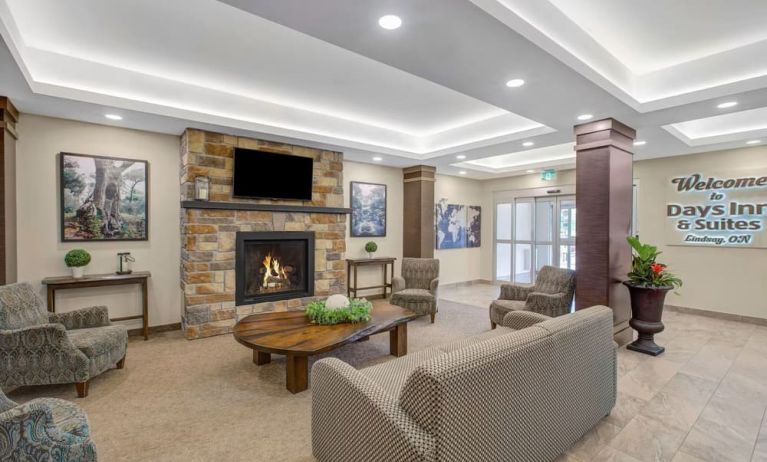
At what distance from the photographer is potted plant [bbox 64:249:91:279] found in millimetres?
3924

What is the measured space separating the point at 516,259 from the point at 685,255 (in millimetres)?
3084

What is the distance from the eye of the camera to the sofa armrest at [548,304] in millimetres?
4254

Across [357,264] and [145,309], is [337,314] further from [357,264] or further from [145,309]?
[357,264]

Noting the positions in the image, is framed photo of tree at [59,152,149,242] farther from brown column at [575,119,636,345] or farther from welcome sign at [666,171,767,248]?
welcome sign at [666,171,767,248]

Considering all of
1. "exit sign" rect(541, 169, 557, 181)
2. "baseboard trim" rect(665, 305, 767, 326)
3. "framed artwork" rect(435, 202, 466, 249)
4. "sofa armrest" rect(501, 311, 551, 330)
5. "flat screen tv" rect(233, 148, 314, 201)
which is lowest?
"baseboard trim" rect(665, 305, 767, 326)

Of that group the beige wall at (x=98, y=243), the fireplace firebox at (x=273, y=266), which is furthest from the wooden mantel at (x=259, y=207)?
the beige wall at (x=98, y=243)

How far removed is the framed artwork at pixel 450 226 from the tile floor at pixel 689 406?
4.25 metres

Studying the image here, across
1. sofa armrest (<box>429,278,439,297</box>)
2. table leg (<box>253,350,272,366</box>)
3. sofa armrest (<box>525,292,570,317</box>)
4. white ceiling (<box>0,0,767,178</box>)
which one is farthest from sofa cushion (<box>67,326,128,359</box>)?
sofa armrest (<box>525,292,570,317</box>)

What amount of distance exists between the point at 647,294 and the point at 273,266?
4.57m

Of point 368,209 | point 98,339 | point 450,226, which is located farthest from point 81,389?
point 450,226

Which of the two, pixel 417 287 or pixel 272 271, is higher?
pixel 272 271

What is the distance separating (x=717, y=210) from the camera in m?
5.51

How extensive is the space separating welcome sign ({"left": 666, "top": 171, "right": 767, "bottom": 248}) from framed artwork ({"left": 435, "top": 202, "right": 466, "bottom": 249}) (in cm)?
374

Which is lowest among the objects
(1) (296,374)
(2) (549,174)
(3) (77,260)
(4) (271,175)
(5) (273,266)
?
(1) (296,374)
